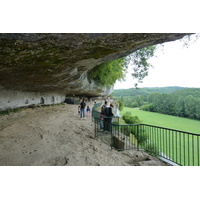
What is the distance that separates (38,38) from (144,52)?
5.20 meters

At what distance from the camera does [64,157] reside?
131 inches

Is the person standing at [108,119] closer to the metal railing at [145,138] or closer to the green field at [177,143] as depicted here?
the metal railing at [145,138]

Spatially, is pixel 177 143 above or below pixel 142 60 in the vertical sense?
below

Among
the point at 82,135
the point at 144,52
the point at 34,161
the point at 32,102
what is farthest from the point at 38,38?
the point at 32,102

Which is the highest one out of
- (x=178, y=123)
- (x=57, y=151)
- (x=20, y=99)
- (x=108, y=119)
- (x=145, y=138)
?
(x=20, y=99)

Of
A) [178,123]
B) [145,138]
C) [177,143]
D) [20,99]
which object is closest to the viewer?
[145,138]

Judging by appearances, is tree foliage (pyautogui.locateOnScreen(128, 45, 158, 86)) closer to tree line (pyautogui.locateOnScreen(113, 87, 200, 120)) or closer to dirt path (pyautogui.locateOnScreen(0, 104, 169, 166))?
dirt path (pyautogui.locateOnScreen(0, 104, 169, 166))

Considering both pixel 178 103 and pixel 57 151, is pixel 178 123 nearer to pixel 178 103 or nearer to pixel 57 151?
pixel 178 103

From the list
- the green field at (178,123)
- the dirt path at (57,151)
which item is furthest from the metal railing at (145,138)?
the green field at (178,123)

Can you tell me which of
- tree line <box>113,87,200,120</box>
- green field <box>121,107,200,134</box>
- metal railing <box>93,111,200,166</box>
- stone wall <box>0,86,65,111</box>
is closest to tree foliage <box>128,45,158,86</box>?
metal railing <box>93,111,200,166</box>

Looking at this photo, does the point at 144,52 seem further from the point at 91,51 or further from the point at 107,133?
the point at 107,133

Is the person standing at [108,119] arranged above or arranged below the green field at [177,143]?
above

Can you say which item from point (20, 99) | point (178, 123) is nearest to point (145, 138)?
point (20, 99)

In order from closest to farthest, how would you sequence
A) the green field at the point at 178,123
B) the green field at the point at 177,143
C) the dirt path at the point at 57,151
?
the green field at the point at 177,143, the dirt path at the point at 57,151, the green field at the point at 178,123
